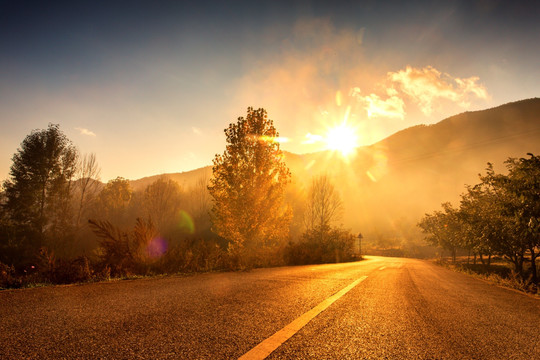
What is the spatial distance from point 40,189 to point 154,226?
2399cm

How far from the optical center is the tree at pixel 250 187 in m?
14.6

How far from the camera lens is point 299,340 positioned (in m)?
2.25

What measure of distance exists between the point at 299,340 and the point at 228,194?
12753 mm

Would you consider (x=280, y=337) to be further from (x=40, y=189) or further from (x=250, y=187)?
(x=40, y=189)

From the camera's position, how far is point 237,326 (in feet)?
8.41

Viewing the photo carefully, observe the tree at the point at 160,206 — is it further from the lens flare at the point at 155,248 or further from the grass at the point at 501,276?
the grass at the point at 501,276

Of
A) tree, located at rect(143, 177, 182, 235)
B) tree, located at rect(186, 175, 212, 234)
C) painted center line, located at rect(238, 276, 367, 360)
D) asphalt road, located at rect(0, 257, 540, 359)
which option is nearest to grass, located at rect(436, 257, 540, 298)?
asphalt road, located at rect(0, 257, 540, 359)

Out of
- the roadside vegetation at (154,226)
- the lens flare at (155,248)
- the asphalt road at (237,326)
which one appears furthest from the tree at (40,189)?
the asphalt road at (237,326)

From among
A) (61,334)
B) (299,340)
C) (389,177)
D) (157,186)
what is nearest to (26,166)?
(157,186)

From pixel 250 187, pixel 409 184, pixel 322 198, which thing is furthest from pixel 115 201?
pixel 409 184

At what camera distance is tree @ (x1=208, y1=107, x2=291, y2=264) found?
14.6 metres

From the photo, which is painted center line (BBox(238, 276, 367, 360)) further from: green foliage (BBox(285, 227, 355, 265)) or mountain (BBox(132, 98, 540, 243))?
mountain (BBox(132, 98, 540, 243))

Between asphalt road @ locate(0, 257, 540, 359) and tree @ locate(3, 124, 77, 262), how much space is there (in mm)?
24694

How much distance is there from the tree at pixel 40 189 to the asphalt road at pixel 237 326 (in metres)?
24.7
